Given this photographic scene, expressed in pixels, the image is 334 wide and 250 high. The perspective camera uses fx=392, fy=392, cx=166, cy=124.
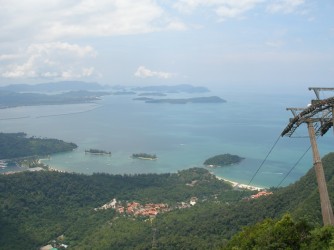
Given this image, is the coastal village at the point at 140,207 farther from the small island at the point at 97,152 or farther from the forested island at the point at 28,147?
the forested island at the point at 28,147

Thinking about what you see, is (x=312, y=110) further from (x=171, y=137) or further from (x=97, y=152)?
(x=171, y=137)

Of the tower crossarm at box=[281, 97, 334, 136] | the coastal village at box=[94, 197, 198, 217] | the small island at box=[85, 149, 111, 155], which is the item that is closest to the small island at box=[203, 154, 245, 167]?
the small island at box=[85, 149, 111, 155]

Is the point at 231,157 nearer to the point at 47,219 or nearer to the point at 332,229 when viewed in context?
the point at 47,219

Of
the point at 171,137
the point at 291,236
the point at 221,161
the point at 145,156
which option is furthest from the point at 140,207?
the point at 171,137

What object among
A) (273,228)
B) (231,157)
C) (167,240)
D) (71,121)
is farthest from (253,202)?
(71,121)

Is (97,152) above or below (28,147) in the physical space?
below

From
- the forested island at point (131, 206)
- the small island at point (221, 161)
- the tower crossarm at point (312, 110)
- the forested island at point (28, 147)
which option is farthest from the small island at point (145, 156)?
the tower crossarm at point (312, 110)
